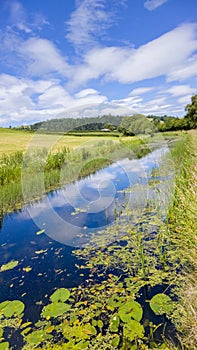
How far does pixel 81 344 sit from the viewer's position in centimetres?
214

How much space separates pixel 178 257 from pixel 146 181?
5.24m

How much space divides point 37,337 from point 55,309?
0.39 metres

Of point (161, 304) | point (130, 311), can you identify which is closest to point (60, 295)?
point (130, 311)

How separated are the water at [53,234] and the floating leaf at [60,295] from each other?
11cm

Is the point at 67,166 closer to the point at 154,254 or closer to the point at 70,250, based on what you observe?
the point at 70,250

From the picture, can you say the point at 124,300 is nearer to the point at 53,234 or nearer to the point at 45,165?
the point at 53,234

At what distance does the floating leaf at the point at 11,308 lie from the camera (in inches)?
104

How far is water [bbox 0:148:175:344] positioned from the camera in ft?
10.3

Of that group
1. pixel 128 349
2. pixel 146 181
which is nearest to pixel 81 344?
pixel 128 349

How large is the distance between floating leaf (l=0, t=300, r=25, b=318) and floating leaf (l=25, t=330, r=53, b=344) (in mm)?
393

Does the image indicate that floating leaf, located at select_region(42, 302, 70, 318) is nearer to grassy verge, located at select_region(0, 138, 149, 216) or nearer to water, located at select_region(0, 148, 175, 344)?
water, located at select_region(0, 148, 175, 344)

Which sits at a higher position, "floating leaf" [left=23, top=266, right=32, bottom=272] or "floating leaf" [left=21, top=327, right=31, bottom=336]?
"floating leaf" [left=21, top=327, right=31, bottom=336]

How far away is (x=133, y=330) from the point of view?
224 centimetres

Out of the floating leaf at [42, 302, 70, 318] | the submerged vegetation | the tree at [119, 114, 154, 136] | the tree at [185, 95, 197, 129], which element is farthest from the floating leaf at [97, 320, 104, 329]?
the tree at [185, 95, 197, 129]
